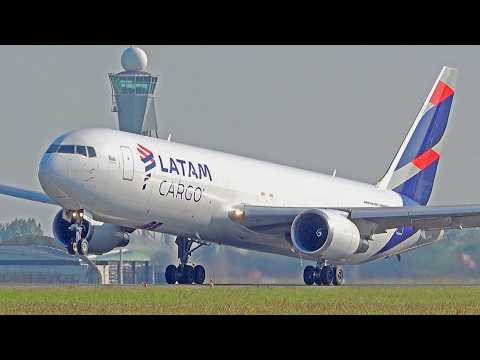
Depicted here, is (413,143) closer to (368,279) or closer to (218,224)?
(368,279)

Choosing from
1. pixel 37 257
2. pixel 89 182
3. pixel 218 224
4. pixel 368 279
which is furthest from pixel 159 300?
pixel 37 257

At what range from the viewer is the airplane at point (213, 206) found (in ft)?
120

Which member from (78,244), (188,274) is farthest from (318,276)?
(78,244)

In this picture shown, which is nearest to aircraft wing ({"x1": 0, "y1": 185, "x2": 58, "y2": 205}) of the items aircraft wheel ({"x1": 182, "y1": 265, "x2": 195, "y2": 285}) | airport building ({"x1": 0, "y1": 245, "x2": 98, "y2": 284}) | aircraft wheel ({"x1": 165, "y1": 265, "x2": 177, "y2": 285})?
aircraft wheel ({"x1": 165, "y1": 265, "x2": 177, "y2": 285})

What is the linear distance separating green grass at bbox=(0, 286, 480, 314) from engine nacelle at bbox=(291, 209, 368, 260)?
611 cm

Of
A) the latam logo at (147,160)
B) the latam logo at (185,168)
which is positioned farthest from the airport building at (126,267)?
the latam logo at (147,160)

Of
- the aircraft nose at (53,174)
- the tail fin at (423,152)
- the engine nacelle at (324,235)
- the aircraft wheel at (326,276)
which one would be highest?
the tail fin at (423,152)

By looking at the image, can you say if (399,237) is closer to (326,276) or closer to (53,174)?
(326,276)

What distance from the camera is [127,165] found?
37062 millimetres

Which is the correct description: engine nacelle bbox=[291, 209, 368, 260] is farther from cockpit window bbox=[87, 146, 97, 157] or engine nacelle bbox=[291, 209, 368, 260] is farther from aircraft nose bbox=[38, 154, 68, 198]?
aircraft nose bbox=[38, 154, 68, 198]

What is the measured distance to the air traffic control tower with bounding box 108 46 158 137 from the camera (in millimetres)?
186125

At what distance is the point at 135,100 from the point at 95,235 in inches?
5851

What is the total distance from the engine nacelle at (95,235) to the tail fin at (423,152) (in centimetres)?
1310

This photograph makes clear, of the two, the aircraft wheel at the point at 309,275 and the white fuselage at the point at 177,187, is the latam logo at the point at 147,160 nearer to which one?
the white fuselage at the point at 177,187
